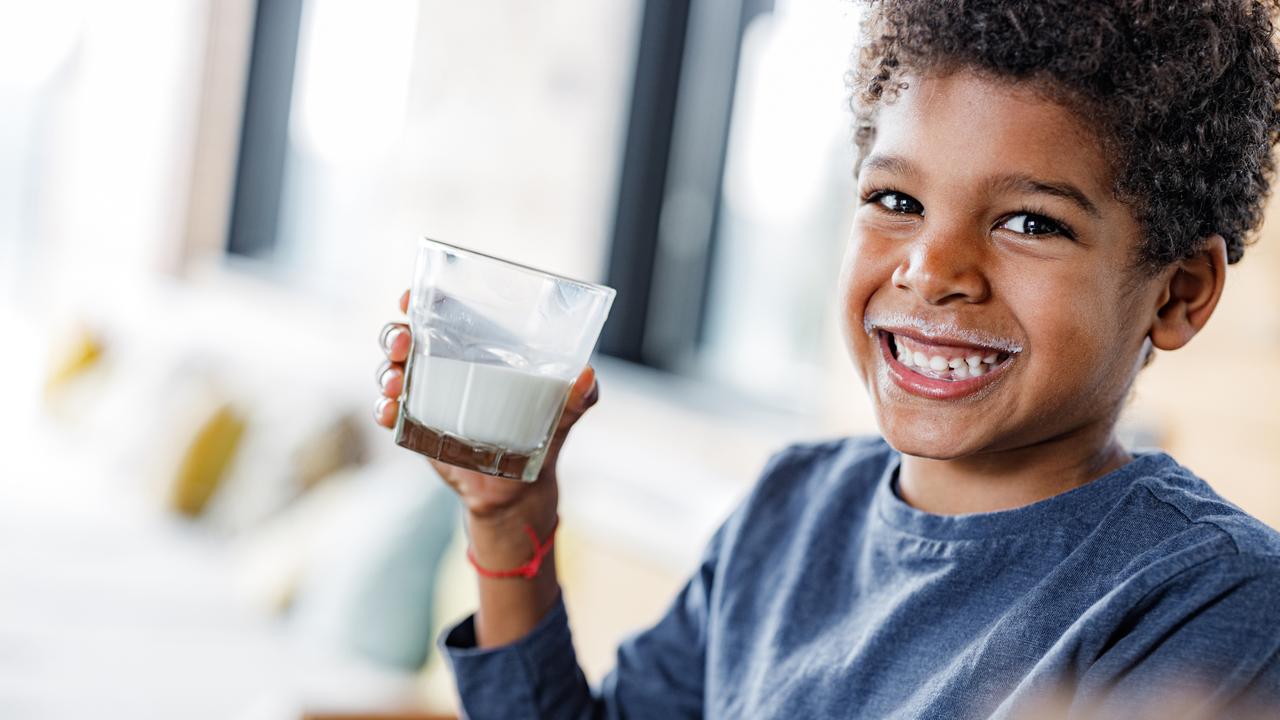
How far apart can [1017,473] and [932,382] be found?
0.10 meters

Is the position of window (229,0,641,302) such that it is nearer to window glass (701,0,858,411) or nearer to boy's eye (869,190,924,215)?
window glass (701,0,858,411)

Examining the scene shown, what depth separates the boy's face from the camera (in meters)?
0.84

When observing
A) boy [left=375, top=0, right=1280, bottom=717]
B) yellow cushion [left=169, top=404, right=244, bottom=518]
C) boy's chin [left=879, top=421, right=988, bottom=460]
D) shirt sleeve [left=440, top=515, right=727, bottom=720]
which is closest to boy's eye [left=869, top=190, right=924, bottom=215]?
boy [left=375, top=0, right=1280, bottom=717]

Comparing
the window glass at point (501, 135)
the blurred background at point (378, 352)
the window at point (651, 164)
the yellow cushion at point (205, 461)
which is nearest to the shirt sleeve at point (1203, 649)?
the blurred background at point (378, 352)

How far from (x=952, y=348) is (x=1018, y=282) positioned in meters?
0.07

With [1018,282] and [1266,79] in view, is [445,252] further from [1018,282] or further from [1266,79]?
[1266,79]

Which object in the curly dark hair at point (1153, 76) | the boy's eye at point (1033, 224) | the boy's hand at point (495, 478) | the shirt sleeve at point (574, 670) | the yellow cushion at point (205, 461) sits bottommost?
the yellow cushion at point (205, 461)

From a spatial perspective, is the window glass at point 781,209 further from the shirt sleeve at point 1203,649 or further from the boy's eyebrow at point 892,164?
the shirt sleeve at point 1203,649

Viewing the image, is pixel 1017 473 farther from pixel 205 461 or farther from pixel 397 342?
pixel 205 461

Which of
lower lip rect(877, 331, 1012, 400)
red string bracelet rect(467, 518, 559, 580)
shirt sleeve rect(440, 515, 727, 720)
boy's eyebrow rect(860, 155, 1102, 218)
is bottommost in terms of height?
shirt sleeve rect(440, 515, 727, 720)

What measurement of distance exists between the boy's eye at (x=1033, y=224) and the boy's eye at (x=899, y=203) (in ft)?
0.25

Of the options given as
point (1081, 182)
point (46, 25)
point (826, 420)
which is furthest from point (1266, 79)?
point (46, 25)

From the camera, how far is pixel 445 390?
1.03 m

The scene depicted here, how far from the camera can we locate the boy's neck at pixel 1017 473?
0.92 metres
